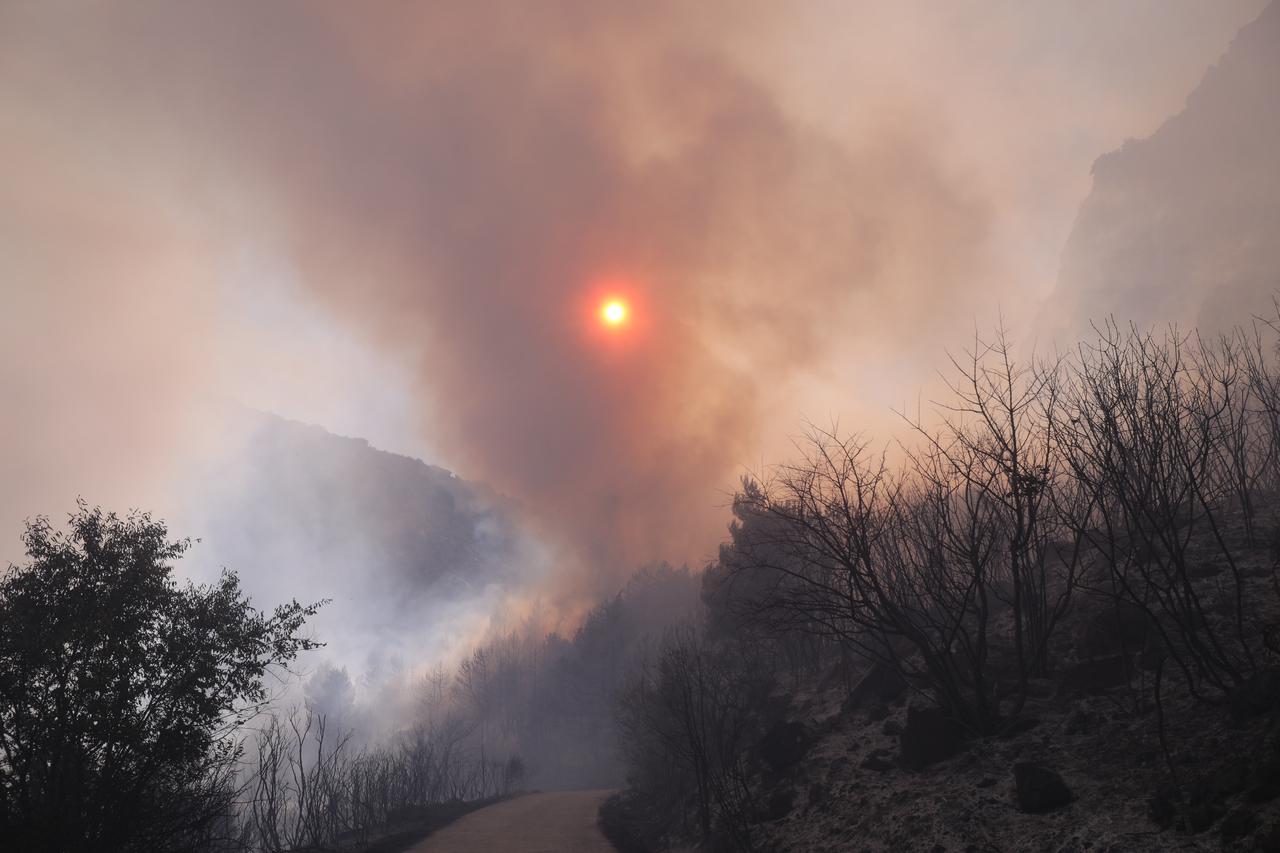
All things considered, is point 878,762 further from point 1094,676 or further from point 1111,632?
point 1111,632

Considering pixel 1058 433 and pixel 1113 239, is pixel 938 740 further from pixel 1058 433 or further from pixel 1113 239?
pixel 1113 239

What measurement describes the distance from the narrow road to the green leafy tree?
844 cm

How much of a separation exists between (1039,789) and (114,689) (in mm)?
18640

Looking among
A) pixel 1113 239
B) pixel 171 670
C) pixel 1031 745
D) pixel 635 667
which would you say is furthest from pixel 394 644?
pixel 1113 239

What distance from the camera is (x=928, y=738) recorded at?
1339 centimetres

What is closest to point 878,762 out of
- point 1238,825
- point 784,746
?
point 784,746

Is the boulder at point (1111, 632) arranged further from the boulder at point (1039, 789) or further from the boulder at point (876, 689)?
the boulder at point (876, 689)

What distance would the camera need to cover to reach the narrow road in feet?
66.0

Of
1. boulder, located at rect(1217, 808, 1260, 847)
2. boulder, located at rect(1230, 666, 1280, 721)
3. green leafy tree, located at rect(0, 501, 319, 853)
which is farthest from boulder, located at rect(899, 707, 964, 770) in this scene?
green leafy tree, located at rect(0, 501, 319, 853)

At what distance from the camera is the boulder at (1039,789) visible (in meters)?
9.41

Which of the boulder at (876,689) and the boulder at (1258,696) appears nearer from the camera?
the boulder at (1258,696)

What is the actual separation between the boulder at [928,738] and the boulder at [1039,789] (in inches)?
115

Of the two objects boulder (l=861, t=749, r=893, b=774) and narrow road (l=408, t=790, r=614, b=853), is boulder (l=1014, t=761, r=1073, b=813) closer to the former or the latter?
boulder (l=861, t=749, r=893, b=774)

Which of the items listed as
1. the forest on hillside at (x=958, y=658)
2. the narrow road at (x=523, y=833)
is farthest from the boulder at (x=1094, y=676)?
the narrow road at (x=523, y=833)
